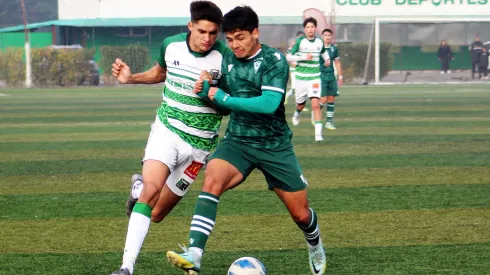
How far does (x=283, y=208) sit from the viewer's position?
10758 mm

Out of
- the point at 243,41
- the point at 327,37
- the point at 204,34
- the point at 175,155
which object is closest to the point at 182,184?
the point at 175,155

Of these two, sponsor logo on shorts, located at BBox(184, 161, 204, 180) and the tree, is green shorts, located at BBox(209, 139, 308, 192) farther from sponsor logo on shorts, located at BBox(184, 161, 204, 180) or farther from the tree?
the tree

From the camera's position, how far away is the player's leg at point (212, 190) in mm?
6840

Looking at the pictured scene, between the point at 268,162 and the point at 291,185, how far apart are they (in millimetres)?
230

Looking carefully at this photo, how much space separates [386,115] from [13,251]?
17874mm

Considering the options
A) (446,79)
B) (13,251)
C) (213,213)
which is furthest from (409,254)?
(446,79)

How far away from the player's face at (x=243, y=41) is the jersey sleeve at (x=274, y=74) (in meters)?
0.15

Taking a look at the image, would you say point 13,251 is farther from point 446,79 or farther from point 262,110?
point 446,79

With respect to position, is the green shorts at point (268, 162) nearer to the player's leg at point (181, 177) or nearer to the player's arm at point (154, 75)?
the player's leg at point (181, 177)

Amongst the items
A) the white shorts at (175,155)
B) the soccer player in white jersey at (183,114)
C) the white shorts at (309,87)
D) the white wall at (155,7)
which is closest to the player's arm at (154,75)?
the soccer player in white jersey at (183,114)

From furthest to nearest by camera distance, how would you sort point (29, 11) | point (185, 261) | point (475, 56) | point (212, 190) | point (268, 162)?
point (29, 11), point (475, 56), point (268, 162), point (212, 190), point (185, 261)

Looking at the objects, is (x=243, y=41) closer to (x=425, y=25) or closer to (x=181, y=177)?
(x=181, y=177)

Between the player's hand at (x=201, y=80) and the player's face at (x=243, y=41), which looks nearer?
the player's face at (x=243, y=41)

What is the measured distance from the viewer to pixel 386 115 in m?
25.4
